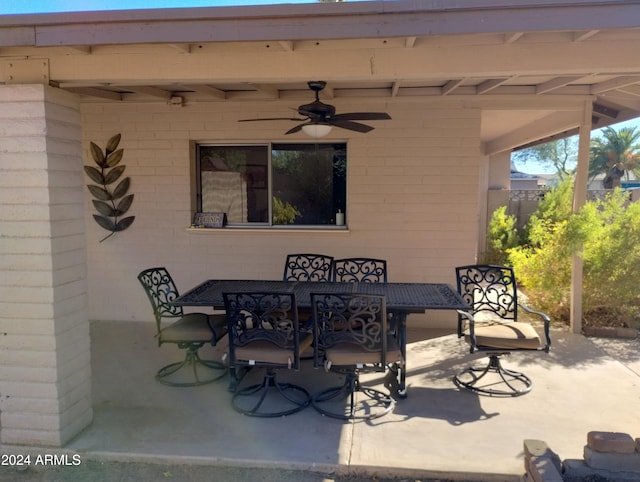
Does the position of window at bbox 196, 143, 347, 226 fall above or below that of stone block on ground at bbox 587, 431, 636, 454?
above

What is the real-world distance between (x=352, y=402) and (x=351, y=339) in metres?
0.52

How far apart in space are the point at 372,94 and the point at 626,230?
3226 mm

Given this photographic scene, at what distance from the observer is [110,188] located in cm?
577

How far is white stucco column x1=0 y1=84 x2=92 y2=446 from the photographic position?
9.36 ft

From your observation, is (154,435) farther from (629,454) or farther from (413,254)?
(413,254)

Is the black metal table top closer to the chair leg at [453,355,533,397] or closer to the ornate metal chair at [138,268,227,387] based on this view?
the ornate metal chair at [138,268,227,387]

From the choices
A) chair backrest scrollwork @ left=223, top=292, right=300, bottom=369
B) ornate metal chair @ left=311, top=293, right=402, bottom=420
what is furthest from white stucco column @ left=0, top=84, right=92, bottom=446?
ornate metal chair @ left=311, top=293, right=402, bottom=420

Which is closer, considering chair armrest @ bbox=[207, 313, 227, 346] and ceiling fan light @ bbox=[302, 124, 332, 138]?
chair armrest @ bbox=[207, 313, 227, 346]

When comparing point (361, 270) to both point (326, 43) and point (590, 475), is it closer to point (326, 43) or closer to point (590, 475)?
point (326, 43)

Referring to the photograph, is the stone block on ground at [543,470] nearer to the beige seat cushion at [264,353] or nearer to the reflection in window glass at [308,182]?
the beige seat cushion at [264,353]

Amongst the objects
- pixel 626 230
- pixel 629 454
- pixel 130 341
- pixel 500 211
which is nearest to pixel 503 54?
pixel 629 454

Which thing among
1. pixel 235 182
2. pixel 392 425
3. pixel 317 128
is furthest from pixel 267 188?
pixel 392 425

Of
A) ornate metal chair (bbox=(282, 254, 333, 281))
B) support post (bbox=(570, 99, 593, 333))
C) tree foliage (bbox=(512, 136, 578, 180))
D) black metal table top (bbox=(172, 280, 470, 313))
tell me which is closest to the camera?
black metal table top (bbox=(172, 280, 470, 313))

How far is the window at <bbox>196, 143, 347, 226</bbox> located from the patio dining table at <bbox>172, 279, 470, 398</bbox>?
4.70ft
